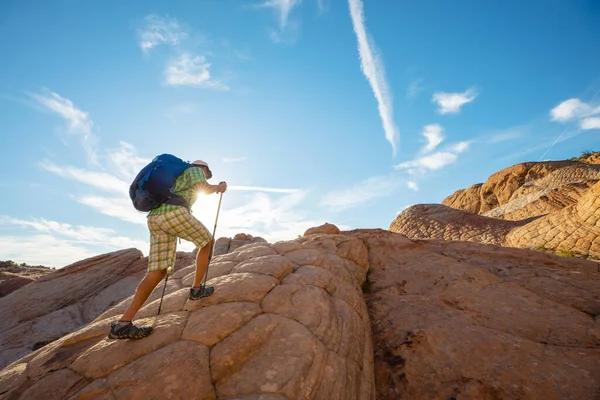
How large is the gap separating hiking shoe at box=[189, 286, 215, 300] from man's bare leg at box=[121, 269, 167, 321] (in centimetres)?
52

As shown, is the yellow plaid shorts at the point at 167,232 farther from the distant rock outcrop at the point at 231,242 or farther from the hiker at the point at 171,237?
the distant rock outcrop at the point at 231,242

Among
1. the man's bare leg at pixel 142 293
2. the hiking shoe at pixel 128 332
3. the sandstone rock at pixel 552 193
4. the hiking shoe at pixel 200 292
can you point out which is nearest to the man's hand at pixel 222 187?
the man's bare leg at pixel 142 293

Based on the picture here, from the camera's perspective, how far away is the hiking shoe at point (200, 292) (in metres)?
3.66

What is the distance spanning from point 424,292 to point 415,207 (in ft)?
52.6

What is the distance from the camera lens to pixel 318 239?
661cm

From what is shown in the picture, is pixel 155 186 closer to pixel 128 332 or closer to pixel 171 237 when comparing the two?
pixel 171 237

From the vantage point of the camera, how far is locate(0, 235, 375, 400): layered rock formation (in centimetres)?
258

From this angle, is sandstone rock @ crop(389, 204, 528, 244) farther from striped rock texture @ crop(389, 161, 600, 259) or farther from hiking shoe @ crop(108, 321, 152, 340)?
hiking shoe @ crop(108, 321, 152, 340)

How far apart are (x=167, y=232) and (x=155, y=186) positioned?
1.99 ft

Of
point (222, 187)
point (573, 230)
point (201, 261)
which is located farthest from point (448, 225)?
point (201, 261)

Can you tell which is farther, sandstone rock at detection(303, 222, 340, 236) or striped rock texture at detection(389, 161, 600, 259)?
striped rock texture at detection(389, 161, 600, 259)

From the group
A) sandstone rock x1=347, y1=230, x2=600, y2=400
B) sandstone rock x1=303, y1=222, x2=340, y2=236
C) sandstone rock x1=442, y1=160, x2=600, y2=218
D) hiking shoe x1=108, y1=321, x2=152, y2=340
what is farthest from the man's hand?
sandstone rock x1=442, y1=160, x2=600, y2=218

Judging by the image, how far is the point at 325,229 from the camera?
26.5ft

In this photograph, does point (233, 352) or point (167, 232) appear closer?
point (233, 352)
